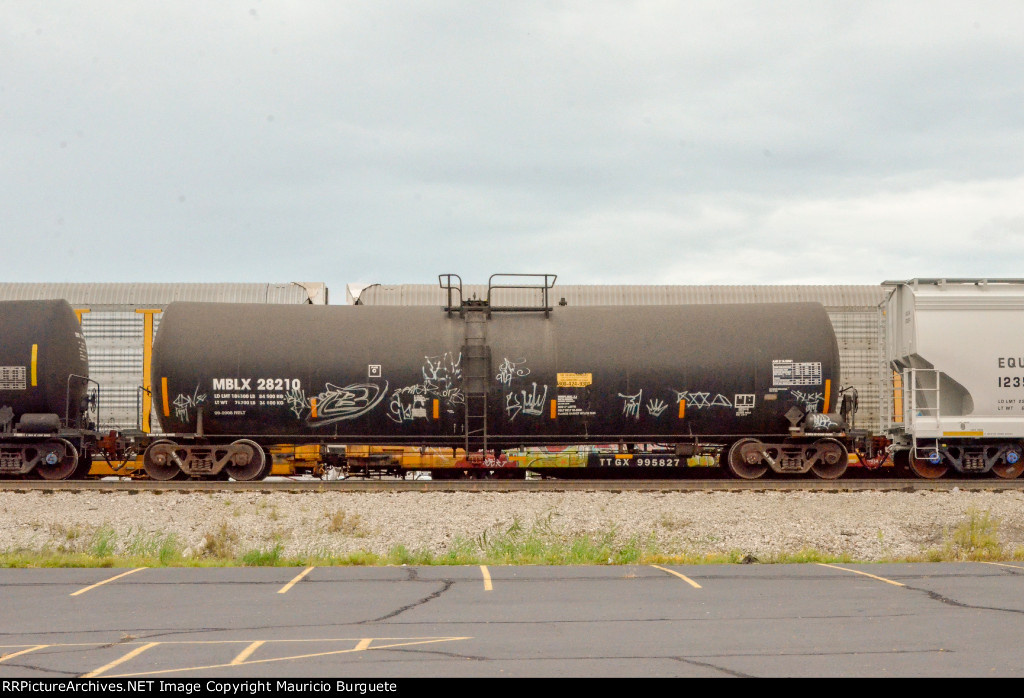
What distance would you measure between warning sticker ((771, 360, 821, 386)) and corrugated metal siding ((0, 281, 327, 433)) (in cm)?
1019

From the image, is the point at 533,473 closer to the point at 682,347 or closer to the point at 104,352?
the point at 682,347

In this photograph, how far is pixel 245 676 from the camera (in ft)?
19.2

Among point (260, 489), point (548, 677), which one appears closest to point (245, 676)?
point (548, 677)

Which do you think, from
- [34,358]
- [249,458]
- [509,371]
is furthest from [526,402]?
[34,358]

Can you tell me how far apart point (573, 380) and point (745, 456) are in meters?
3.80

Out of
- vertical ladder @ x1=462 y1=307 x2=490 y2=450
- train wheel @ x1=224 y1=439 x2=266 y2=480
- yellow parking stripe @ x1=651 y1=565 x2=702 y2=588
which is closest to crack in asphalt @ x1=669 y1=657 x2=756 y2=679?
yellow parking stripe @ x1=651 y1=565 x2=702 y2=588

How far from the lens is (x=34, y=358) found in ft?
60.3

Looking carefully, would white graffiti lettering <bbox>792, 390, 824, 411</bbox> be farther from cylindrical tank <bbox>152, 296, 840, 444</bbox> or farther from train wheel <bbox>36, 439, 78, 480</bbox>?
train wheel <bbox>36, 439, 78, 480</bbox>

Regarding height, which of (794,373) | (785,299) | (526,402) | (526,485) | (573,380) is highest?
(785,299)

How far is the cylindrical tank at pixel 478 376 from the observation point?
1811 cm

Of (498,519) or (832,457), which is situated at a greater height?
(832,457)

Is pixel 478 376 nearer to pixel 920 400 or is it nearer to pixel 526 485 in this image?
pixel 526 485

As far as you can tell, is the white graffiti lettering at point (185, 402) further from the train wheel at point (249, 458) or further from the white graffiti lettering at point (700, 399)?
the white graffiti lettering at point (700, 399)

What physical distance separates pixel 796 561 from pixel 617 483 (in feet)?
20.7
